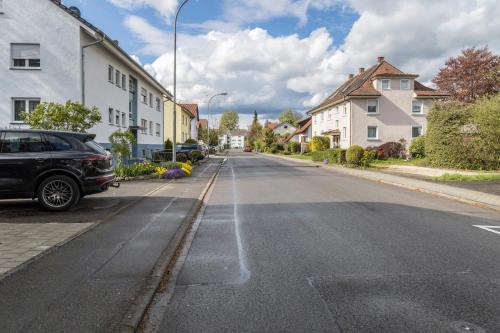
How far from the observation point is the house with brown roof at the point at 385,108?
1644 inches

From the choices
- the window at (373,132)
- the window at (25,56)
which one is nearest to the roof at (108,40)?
the window at (25,56)

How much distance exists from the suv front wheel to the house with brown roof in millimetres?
35258

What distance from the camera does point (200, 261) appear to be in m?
5.42

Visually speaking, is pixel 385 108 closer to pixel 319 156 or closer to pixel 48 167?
pixel 319 156

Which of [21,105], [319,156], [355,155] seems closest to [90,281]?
[21,105]

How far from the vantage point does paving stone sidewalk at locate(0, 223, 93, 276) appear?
17.3 feet

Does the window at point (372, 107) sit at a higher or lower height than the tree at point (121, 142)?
higher

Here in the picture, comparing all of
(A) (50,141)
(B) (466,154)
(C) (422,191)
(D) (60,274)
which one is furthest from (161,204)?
(B) (466,154)

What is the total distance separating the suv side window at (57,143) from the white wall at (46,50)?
1231cm

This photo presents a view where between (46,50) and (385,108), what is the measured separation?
3223cm

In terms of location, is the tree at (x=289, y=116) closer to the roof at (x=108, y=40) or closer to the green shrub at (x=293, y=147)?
the green shrub at (x=293, y=147)

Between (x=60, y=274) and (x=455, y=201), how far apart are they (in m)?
10.8

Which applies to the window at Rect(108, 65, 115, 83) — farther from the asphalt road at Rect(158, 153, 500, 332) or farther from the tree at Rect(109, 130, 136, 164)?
the asphalt road at Rect(158, 153, 500, 332)

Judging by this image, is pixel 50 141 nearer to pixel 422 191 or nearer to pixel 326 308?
pixel 326 308
